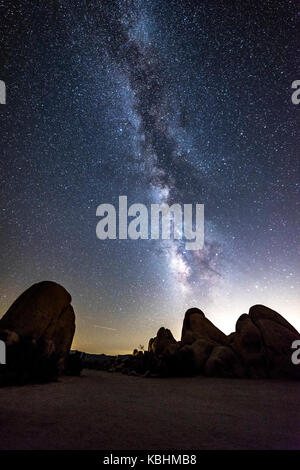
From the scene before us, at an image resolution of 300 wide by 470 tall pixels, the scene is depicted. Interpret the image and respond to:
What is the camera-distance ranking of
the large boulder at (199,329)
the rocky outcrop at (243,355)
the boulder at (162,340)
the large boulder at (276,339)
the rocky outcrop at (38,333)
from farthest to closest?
the boulder at (162,340) → the large boulder at (199,329) → the rocky outcrop at (243,355) → the large boulder at (276,339) → the rocky outcrop at (38,333)

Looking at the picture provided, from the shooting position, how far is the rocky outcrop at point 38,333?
33.7 feet

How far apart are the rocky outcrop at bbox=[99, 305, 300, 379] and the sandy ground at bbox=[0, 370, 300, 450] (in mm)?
6203

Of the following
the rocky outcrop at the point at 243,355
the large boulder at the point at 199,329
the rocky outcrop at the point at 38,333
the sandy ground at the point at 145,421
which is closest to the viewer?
the sandy ground at the point at 145,421

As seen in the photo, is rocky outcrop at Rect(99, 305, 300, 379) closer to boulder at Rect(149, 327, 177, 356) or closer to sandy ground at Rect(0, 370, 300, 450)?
boulder at Rect(149, 327, 177, 356)

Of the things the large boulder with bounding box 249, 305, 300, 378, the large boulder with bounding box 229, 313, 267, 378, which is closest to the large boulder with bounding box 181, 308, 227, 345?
the large boulder with bounding box 229, 313, 267, 378

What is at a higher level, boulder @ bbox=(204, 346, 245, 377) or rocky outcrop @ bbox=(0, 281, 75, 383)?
rocky outcrop @ bbox=(0, 281, 75, 383)

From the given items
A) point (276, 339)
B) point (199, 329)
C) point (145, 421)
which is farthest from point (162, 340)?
point (145, 421)

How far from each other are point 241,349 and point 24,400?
1081 centimetres

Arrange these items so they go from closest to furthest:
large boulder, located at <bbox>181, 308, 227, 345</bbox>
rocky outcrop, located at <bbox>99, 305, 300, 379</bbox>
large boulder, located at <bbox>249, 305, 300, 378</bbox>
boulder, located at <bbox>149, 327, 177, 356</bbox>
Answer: large boulder, located at <bbox>249, 305, 300, 378</bbox> < rocky outcrop, located at <bbox>99, 305, 300, 379</bbox> < large boulder, located at <bbox>181, 308, 227, 345</bbox> < boulder, located at <bbox>149, 327, 177, 356</bbox>

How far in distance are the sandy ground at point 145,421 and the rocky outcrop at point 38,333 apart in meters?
1.95

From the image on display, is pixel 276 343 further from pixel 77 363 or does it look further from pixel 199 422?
pixel 199 422

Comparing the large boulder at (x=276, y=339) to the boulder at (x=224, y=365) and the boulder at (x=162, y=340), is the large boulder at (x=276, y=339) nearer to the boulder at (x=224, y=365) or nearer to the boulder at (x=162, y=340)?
the boulder at (x=224, y=365)

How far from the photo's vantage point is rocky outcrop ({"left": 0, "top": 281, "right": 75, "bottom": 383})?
1026cm

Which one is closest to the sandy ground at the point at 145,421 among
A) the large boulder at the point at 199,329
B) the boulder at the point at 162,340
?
the large boulder at the point at 199,329
